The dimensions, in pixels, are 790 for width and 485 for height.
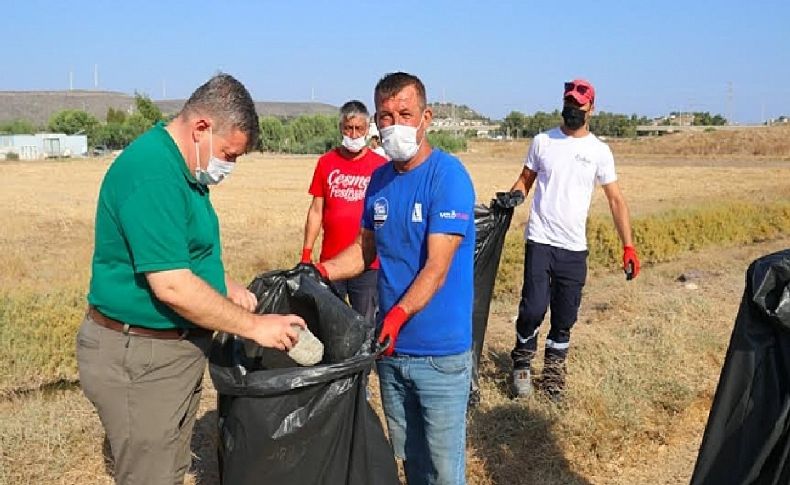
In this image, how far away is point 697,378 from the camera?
17.0 ft

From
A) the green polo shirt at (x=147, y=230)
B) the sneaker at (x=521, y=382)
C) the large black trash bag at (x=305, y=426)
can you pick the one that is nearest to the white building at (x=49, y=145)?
the sneaker at (x=521, y=382)

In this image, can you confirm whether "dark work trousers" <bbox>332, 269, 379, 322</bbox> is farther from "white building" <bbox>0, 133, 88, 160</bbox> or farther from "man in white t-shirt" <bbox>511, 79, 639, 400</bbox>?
"white building" <bbox>0, 133, 88, 160</bbox>

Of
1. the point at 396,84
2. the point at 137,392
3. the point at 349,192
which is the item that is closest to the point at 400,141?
the point at 396,84

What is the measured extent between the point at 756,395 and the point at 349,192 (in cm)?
324

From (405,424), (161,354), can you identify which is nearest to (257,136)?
(161,354)

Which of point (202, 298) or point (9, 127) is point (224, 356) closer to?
point (202, 298)

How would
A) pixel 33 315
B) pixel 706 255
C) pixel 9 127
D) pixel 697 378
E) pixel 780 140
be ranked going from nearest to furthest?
pixel 697 378 → pixel 33 315 → pixel 706 255 → pixel 780 140 → pixel 9 127

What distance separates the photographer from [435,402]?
119 inches

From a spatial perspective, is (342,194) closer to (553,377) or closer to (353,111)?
(353,111)

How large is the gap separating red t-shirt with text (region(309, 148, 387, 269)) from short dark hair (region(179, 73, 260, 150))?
8.39 ft

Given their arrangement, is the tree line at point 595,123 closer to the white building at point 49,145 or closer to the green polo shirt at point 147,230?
the white building at point 49,145

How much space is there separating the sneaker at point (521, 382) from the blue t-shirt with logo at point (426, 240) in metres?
2.03

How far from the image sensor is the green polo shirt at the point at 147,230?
2486 mm

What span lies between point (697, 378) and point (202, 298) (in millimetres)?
3675
